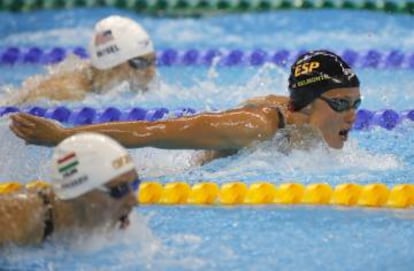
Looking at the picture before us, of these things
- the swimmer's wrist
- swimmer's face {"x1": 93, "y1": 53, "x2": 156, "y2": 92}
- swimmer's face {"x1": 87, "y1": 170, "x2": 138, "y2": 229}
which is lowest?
swimmer's face {"x1": 93, "y1": 53, "x2": 156, "y2": 92}

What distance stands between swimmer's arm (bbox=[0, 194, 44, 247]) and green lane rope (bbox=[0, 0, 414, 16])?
214 inches

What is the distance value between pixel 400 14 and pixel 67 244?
535cm

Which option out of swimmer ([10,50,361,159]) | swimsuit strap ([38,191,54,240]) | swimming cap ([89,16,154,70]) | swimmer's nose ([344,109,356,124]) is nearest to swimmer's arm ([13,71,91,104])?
swimming cap ([89,16,154,70])

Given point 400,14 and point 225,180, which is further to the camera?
point 400,14

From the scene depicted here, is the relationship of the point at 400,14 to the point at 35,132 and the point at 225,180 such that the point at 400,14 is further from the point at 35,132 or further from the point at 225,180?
the point at 35,132

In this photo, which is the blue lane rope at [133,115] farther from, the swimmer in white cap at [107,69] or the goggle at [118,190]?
the goggle at [118,190]

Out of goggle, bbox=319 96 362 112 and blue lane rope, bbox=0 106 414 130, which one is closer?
goggle, bbox=319 96 362 112

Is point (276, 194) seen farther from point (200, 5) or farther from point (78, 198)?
point (200, 5)

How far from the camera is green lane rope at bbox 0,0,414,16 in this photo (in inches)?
327

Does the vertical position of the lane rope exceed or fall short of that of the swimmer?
it falls short

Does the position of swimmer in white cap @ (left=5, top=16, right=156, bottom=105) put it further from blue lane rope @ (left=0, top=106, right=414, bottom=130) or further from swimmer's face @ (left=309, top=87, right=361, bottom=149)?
swimmer's face @ (left=309, top=87, right=361, bottom=149)

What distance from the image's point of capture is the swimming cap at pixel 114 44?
5.88 meters

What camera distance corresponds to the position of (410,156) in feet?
16.1

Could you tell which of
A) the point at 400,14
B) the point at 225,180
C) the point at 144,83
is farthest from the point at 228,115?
the point at 400,14
